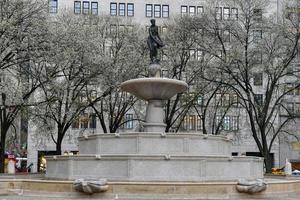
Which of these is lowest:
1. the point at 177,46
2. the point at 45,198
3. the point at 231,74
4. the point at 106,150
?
the point at 45,198

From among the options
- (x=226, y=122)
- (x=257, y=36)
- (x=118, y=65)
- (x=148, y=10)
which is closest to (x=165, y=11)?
(x=148, y=10)

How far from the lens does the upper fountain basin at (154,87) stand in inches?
955

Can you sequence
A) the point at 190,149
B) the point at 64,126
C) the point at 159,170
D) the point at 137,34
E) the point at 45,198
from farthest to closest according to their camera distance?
the point at 137,34 < the point at 64,126 < the point at 190,149 < the point at 159,170 < the point at 45,198

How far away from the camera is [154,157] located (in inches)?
747

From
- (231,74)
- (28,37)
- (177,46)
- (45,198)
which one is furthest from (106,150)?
(177,46)

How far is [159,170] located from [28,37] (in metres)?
15.9

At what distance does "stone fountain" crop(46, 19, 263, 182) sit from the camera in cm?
1905

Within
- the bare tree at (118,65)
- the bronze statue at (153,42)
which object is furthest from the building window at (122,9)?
the bronze statue at (153,42)

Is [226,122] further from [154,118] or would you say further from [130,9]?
[154,118]

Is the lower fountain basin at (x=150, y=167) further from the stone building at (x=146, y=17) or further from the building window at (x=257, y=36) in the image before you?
the stone building at (x=146, y=17)

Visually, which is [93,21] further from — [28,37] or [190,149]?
[190,149]

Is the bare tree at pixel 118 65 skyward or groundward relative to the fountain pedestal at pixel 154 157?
skyward

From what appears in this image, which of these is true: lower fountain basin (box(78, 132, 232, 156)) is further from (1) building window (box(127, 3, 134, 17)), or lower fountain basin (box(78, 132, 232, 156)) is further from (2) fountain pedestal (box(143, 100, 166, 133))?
(1) building window (box(127, 3, 134, 17))

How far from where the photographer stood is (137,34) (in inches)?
1655
